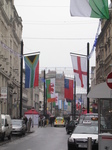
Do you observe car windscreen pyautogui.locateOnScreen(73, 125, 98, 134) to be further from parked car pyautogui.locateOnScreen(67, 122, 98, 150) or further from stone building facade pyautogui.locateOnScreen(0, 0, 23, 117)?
stone building facade pyautogui.locateOnScreen(0, 0, 23, 117)

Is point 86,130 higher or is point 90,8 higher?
point 90,8

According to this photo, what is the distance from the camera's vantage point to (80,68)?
110 ft

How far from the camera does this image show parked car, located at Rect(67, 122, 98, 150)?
57.5 feet

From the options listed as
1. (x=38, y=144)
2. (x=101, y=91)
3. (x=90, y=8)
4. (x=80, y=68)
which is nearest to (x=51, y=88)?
(x=80, y=68)

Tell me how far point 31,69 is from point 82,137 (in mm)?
18785

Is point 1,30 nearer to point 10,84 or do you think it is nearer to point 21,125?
point 10,84

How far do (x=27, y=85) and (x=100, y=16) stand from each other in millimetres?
21478

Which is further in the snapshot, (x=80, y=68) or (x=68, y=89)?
(x=68, y=89)

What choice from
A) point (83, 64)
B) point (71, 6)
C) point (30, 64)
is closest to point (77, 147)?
point (71, 6)

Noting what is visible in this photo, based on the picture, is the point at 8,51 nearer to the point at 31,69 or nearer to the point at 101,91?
the point at 31,69

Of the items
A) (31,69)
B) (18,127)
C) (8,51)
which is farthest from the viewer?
(8,51)

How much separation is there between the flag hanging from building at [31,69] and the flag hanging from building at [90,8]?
62.8 feet

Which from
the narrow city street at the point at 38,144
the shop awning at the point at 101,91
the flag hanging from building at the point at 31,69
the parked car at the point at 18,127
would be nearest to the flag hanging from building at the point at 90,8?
the shop awning at the point at 101,91

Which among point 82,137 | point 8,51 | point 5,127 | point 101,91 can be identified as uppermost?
point 8,51
